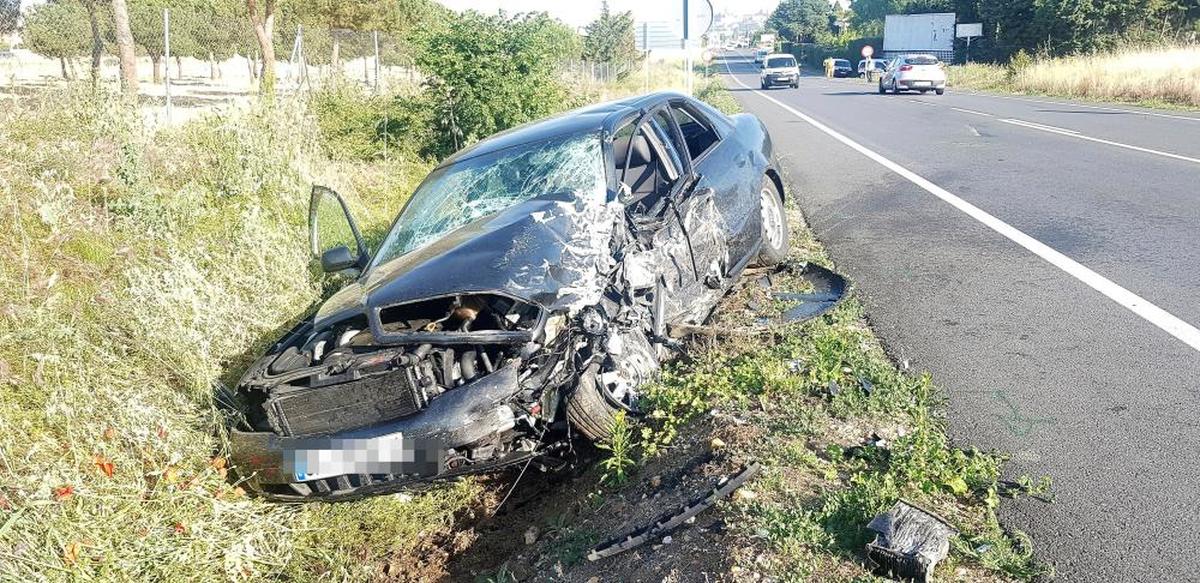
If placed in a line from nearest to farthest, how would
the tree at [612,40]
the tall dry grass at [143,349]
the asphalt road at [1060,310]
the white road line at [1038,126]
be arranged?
1. the asphalt road at [1060,310]
2. the tall dry grass at [143,349]
3. the white road line at [1038,126]
4. the tree at [612,40]

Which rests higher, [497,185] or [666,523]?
[497,185]

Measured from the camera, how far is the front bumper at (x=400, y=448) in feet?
12.3

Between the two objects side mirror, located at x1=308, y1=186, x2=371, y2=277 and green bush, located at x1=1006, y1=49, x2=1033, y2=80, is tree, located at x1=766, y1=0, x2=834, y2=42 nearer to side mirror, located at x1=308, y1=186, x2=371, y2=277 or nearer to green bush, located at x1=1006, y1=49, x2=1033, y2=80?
green bush, located at x1=1006, y1=49, x2=1033, y2=80


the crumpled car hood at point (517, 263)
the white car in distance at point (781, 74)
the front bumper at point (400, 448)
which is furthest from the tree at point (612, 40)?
the front bumper at point (400, 448)

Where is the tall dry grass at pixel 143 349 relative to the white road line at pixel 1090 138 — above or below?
below

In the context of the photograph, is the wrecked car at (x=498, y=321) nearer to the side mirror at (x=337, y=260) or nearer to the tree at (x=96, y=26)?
the side mirror at (x=337, y=260)

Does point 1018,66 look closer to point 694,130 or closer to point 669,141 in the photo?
point 694,130

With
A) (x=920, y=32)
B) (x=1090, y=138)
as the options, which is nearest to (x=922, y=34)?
(x=920, y=32)

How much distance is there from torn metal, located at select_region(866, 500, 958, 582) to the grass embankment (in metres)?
23.4

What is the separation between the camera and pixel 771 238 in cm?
666

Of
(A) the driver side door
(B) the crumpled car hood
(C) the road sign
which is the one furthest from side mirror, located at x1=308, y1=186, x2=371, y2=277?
(C) the road sign

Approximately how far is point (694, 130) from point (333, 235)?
344cm

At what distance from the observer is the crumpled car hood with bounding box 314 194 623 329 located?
410 centimetres

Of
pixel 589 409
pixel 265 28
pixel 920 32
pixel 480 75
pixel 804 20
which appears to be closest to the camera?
pixel 589 409
